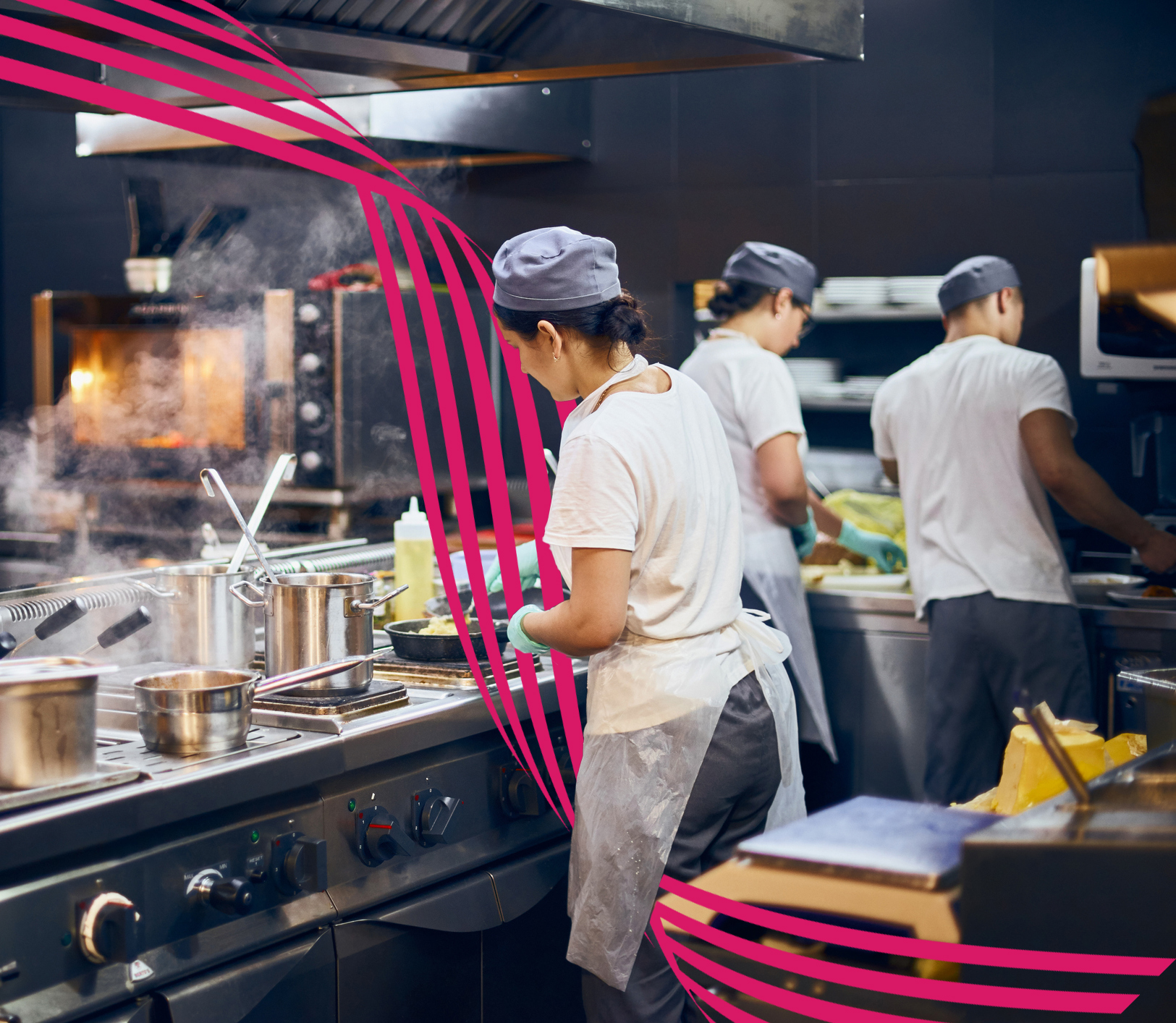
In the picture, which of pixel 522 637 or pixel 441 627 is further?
pixel 441 627

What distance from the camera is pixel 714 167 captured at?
4.71 m

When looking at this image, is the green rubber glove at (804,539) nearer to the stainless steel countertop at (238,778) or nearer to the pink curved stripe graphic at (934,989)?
the stainless steel countertop at (238,778)

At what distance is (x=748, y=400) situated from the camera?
314 centimetres

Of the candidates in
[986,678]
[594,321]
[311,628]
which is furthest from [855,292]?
[311,628]

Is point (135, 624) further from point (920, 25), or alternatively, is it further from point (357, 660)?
point (920, 25)

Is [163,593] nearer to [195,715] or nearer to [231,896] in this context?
[195,715]

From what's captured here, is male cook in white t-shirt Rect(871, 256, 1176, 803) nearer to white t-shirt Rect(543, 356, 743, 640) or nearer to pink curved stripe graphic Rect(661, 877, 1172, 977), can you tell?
white t-shirt Rect(543, 356, 743, 640)

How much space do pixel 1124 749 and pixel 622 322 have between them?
3.23 ft

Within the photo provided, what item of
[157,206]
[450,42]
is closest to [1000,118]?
[450,42]

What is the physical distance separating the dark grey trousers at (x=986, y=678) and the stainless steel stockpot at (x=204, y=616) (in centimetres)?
190

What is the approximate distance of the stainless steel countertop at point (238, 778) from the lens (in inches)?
57.9

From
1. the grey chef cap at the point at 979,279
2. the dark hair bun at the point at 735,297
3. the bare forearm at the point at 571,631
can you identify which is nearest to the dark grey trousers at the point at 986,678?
the grey chef cap at the point at 979,279

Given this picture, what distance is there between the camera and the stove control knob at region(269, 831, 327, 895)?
5.74ft

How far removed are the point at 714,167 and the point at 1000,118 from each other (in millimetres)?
1037
